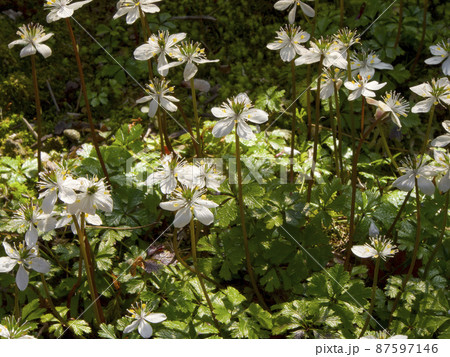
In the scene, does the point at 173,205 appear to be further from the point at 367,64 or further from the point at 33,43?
the point at 367,64

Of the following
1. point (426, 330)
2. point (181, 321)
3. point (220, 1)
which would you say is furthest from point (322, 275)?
point (220, 1)

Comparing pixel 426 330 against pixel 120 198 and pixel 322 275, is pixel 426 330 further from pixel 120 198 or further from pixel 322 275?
pixel 120 198

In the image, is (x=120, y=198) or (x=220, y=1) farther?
(x=220, y=1)

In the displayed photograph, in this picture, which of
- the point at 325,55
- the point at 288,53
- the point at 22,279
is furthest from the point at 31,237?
the point at 325,55

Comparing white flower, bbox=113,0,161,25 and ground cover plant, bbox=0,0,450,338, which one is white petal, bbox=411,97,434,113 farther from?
white flower, bbox=113,0,161,25

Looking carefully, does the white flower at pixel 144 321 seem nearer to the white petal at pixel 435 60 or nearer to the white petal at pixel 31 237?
the white petal at pixel 31 237

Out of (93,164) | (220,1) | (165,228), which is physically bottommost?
(165,228)

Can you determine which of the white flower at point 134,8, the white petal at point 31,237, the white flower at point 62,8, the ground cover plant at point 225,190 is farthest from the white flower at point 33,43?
the white petal at point 31,237

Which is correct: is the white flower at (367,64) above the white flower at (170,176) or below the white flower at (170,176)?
above
